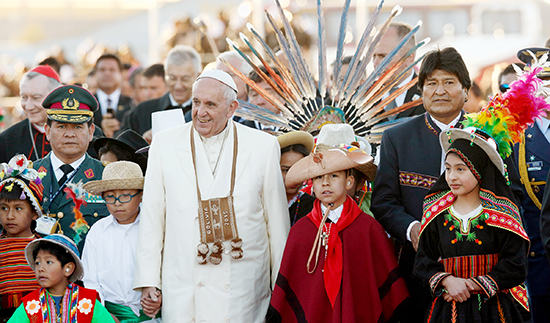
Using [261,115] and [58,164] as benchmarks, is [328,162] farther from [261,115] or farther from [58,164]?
[58,164]

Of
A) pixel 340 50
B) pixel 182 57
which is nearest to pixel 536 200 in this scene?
pixel 340 50

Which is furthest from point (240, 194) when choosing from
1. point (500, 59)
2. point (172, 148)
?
point (500, 59)

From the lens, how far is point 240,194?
409 centimetres

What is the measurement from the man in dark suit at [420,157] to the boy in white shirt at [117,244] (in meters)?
1.49

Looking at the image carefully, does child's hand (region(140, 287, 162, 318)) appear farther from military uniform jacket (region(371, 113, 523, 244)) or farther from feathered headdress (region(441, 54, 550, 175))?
feathered headdress (region(441, 54, 550, 175))

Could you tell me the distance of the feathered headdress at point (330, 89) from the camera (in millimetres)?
4875

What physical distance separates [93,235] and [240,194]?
3.32ft

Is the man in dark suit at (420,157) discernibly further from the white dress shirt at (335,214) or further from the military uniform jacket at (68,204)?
the military uniform jacket at (68,204)

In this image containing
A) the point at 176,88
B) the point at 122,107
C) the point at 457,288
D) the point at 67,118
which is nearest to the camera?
the point at 457,288

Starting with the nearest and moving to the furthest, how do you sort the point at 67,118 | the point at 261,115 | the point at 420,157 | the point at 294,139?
1. the point at 420,157
2. the point at 294,139
3. the point at 67,118
4. the point at 261,115

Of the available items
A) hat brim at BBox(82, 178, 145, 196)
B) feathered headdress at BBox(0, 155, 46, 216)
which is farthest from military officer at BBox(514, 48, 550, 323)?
feathered headdress at BBox(0, 155, 46, 216)

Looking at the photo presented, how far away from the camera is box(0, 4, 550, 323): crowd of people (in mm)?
3764

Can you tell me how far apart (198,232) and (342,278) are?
840mm

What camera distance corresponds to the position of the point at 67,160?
482cm
